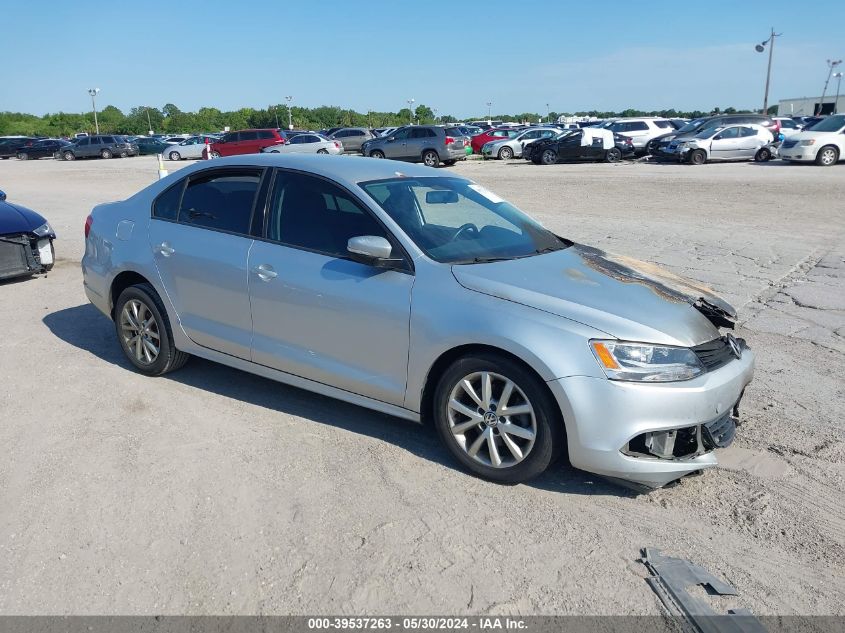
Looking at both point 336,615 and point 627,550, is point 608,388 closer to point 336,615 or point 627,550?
point 627,550

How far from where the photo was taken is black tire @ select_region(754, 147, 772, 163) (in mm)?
26406

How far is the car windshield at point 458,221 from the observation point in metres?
4.18

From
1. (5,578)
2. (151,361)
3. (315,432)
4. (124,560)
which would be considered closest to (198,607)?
(124,560)

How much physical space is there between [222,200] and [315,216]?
2.84 ft

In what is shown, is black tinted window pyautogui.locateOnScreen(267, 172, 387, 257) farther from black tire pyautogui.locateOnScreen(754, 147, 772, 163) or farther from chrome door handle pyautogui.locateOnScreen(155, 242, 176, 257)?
black tire pyautogui.locateOnScreen(754, 147, 772, 163)

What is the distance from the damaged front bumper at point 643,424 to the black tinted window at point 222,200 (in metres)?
2.51

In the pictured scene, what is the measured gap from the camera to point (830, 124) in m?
24.0

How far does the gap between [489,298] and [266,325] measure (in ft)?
5.28

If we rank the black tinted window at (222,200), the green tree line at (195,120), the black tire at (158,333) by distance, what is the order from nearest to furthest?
the black tinted window at (222,200) → the black tire at (158,333) → the green tree line at (195,120)

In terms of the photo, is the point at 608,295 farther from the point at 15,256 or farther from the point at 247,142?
the point at 247,142

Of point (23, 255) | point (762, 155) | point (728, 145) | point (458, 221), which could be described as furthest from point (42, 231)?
point (762, 155)

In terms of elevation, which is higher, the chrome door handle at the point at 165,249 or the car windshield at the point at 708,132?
the chrome door handle at the point at 165,249

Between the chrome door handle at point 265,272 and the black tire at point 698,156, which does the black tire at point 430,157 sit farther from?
the chrome door handle at point 265,272

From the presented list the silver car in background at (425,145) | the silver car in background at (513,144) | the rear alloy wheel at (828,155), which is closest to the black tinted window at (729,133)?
the rear alloy wheel at (828,155)
